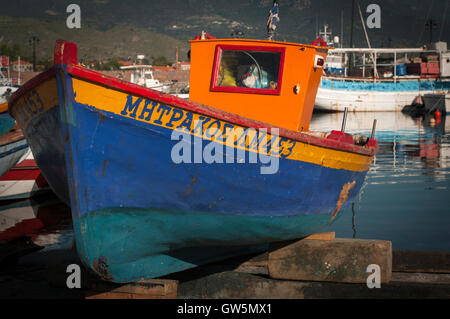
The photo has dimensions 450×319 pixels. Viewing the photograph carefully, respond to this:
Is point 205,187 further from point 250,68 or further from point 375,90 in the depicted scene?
point 375,90

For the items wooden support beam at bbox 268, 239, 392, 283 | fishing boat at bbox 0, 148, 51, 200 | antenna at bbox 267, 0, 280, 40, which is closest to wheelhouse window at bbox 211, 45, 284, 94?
antenna at bbox 267, 0, 280, 40

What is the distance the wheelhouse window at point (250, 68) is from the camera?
7266 millimetres

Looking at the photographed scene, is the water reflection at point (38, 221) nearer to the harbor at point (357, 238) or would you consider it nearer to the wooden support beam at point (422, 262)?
the harbor at point (357, 238)

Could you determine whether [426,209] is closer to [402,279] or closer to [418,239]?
[418,239]

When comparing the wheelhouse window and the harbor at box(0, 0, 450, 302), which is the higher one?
the wheelhouse window

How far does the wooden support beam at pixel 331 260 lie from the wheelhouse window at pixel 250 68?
214cm

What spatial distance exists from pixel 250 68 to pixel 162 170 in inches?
92.8

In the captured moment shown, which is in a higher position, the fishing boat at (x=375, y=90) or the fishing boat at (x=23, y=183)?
the fishing boat at (x=375, y=90)

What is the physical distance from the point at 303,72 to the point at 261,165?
6.29 feet

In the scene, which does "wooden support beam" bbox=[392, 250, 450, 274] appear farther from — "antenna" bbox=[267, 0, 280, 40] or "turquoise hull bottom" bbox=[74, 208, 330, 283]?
"antenna" bbox=[267, 0, 280, 40]

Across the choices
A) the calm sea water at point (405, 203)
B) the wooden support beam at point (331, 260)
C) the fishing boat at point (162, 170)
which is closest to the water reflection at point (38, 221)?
the fishing boat at point (162, 170)

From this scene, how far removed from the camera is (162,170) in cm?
561

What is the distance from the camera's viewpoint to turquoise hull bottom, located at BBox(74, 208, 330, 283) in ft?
18.5

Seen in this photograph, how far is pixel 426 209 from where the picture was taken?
38.5 ft
